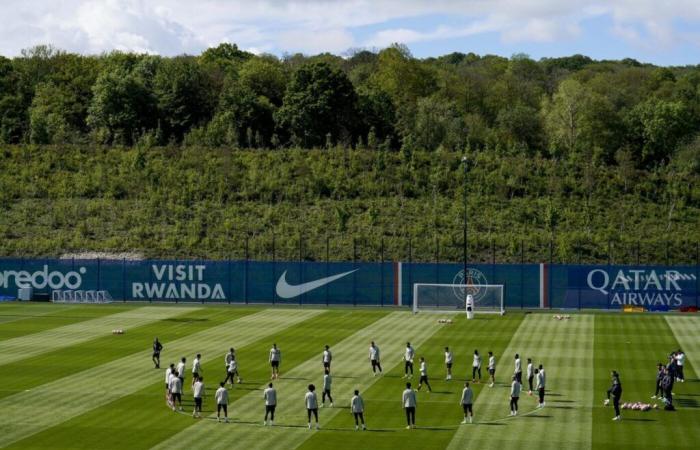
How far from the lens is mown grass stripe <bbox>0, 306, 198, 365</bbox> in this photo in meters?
56.6

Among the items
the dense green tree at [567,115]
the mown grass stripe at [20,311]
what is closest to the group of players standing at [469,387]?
the mown grass stripe at [20,311]

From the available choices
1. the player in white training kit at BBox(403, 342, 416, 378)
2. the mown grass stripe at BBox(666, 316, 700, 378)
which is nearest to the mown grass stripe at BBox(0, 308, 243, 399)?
the player in white training kit at BBox(403, 342, 416, 378)

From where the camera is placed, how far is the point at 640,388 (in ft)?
148

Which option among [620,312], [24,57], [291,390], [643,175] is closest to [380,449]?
[291,390]

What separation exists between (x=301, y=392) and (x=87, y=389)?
9.19 meters

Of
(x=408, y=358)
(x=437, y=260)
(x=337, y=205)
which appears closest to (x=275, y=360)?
(x=408, y=358)

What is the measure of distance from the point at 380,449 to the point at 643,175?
99.2 metres

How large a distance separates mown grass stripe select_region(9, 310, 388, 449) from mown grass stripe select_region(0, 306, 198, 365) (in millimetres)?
8937

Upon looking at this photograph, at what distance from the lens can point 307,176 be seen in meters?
123

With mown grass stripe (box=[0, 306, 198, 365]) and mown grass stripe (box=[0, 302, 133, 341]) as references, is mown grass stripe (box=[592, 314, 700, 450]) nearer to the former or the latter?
mown grass stripe (box=[0, 306, 198, 365])

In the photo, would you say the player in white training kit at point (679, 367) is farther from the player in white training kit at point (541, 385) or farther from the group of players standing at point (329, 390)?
the player in white training kit at point (541, 385)

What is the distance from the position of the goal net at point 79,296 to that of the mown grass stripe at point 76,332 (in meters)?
6.68

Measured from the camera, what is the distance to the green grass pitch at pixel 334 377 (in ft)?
119

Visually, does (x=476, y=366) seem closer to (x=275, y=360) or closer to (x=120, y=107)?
(x=275, y=360)
